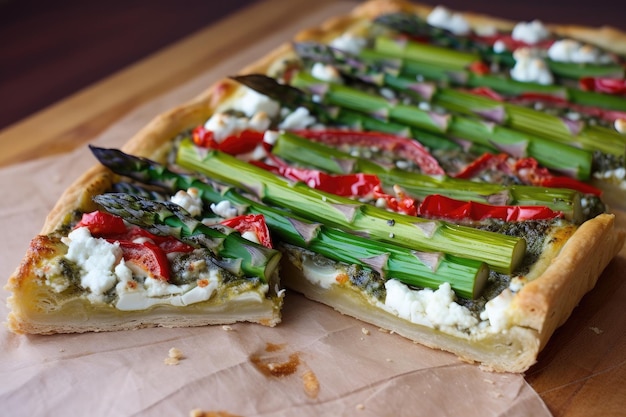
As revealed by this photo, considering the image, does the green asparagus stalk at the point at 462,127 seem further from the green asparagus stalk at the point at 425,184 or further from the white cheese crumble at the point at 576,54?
the white cheese crumble at the point at 576,54

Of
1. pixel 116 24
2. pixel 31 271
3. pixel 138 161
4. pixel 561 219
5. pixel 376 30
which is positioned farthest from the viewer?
pixel 116 24

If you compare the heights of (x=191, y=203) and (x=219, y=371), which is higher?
(x=191, y=203)

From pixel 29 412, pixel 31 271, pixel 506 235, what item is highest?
pixel 506 235

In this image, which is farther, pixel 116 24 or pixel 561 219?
pixel 116 24

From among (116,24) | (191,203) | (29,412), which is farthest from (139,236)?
(116,24)

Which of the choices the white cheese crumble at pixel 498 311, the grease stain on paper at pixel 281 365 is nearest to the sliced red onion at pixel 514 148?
the white cheese crumble at pixel 498 311

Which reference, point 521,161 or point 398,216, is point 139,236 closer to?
point 398,216
